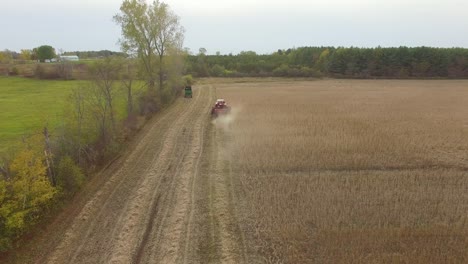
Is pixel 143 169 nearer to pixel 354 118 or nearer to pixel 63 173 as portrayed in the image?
pixel 63 173

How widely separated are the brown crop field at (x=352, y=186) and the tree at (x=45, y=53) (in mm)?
91873

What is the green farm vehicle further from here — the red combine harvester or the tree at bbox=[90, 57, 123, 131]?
the tree at bbox=[90, 57, 123, 131]

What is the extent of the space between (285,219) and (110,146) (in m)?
12.7

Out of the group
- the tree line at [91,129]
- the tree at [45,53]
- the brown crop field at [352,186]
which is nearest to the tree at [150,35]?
the tree line at [91,129]

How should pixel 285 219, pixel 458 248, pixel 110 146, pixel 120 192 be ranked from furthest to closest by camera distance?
pixel 110 146 → pixel 120 192 → pixel 285 219 → pixel 458 248

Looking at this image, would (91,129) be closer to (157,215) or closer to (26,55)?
(157,215)

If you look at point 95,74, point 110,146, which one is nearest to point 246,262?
point 110,146

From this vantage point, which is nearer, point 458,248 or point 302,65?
point 458,248

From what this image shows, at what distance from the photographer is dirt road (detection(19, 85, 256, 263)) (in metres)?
12.0

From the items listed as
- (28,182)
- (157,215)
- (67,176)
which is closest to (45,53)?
(67,176)

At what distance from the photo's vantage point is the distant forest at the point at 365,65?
280 ft

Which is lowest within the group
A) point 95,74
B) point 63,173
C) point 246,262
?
point 246,262

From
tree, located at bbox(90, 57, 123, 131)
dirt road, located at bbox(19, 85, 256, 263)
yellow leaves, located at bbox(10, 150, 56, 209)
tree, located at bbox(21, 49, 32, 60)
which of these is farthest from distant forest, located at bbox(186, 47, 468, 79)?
yellow leaves, located at bbox(10, 150, 56, 209)

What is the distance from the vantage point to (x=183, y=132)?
28.4m
